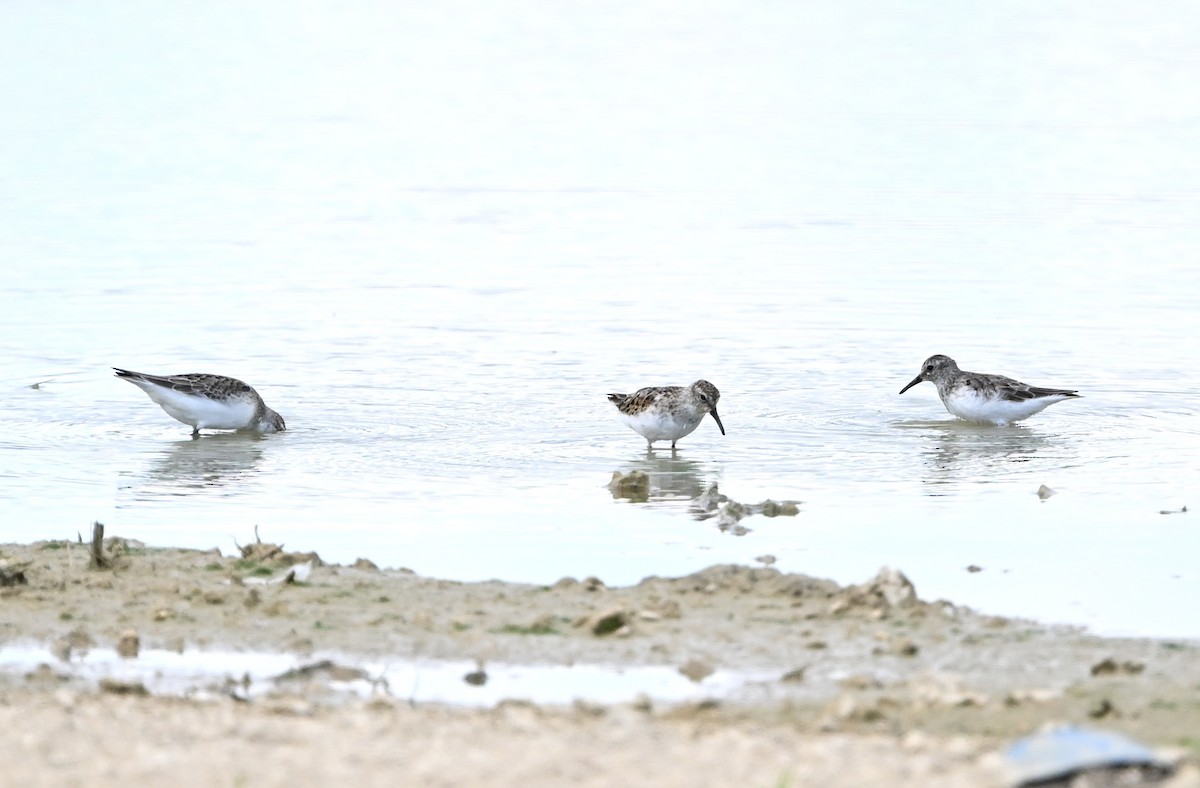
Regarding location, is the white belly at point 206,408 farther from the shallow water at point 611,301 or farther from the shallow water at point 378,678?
the shallow water at point 378,678

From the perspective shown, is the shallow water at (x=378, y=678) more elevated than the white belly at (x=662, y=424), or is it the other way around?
the white belly at (x=662, y=424)

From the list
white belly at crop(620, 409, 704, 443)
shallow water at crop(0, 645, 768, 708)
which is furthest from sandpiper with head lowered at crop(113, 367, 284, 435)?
shallow water at crop(0, 645, 768, 708)

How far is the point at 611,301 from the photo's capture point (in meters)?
22.2

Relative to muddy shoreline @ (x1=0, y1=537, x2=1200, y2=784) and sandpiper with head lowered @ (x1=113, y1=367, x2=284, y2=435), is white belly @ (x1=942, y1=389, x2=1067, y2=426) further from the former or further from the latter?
muddy shoreline @ (x1=0, y1=537, x2=1200, y2=784)

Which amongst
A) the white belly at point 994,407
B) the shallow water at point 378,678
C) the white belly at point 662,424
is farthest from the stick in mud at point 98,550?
the white belly at point 994,407

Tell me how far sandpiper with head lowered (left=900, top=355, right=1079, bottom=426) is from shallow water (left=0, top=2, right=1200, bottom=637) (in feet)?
0.63

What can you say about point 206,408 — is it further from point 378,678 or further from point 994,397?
point 378,678

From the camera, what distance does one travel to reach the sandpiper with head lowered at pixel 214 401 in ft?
52.5

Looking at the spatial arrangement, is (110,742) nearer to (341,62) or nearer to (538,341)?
(538,341)

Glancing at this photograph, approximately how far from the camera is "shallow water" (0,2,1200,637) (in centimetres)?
1259

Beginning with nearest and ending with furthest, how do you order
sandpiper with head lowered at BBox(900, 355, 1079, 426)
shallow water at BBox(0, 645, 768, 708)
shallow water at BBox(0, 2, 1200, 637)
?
1. shallow water at BBox(0, 645, 768, 708)
2. shallow water at BBox(0, 2, 1200, 637)
3. sandpiper with head lowered at BBox(900, 355, 1079, 426)

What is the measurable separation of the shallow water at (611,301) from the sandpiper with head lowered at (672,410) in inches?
9.7

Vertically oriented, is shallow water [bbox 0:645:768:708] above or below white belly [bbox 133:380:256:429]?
below

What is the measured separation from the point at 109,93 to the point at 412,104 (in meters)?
6.69
